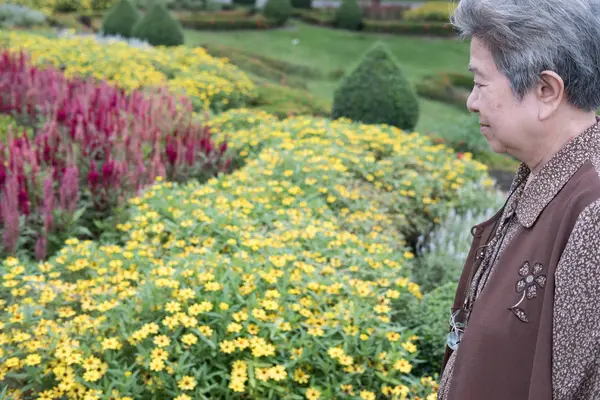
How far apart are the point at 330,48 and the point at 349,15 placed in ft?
12.6

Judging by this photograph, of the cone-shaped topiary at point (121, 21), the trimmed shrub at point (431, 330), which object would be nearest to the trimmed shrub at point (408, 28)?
the cone-shaped topiary at point (121, 21)

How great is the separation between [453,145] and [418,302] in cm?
611

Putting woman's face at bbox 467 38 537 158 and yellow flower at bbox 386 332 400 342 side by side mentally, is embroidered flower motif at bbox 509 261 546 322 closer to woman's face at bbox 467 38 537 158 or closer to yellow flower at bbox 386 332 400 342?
woman's face at bbox 467 38 537 158

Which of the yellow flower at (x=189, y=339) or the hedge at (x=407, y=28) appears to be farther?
the hedge at (x=407, y=28)

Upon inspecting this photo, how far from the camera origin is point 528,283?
1.45 metres

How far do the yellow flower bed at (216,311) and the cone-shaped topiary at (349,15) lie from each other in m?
20.6

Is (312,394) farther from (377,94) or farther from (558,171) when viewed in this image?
(377,94)

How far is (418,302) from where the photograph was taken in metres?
3.74

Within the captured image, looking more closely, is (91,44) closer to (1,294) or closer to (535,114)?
(1,294)

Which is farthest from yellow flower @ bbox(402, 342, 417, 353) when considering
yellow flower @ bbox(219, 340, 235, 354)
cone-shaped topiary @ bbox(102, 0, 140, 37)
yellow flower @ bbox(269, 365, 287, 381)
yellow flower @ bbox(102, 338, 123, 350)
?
cone-shaped topiary @ bbox(102, 0, 140, 37)

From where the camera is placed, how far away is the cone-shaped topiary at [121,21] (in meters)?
15.6

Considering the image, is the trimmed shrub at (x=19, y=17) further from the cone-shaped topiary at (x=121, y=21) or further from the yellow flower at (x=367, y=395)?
the yellow flower at (x=367, y=395)

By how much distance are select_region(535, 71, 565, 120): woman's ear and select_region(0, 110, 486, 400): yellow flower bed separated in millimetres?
1532

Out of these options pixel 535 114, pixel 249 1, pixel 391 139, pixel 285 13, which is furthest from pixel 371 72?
pixel 249 1
